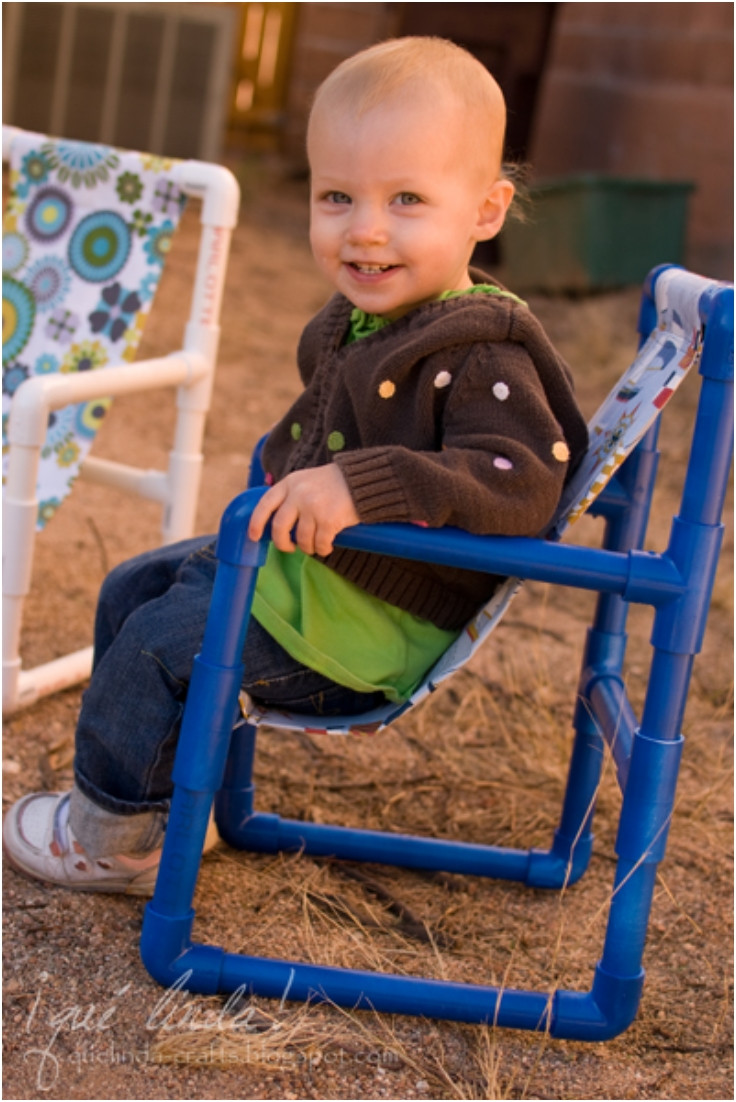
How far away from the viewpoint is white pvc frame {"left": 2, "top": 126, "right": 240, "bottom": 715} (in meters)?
1.88

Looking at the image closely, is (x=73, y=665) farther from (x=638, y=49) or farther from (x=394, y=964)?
(x=638, y=49)

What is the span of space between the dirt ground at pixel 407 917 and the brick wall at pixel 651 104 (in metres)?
3.07

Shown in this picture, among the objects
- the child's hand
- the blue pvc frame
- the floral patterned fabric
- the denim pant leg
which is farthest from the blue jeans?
the floral patterned fabric

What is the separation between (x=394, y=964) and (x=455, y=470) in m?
0.65

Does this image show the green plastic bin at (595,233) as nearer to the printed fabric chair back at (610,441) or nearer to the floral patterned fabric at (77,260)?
the floral patterned fabric at (77,260)

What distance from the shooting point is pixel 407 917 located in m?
1.70

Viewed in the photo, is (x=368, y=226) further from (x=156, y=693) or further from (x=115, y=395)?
(x=115, y=395)

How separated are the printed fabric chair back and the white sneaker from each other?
0.98 ft

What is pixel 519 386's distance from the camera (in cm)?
137

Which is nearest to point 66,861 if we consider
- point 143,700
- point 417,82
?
point 143,700

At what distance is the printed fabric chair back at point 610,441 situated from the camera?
1.40 m

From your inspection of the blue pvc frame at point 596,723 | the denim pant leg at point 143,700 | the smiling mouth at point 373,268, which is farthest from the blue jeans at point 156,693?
the smiling mouth at point 373,268

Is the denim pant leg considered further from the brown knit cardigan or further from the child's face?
the child's face

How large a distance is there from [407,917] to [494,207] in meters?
0.90
